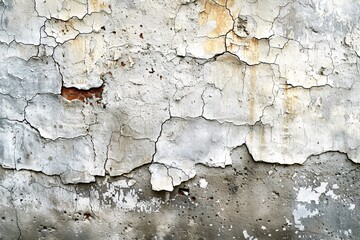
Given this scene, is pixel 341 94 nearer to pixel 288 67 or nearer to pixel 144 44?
pixel 288 67

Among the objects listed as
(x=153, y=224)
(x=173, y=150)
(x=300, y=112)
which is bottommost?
(x=153, y=224)

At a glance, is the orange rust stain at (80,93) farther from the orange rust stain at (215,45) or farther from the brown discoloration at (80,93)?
the orange rust stain at (215,45)

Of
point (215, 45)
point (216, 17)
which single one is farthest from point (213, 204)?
point (216, 17)

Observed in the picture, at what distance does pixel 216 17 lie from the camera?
1925 mm

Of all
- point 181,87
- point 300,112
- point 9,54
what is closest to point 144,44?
point 181,87

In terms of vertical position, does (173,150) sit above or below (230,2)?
below

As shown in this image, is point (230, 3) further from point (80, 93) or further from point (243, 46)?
point (80, 93)

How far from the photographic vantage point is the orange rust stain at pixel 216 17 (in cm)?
192

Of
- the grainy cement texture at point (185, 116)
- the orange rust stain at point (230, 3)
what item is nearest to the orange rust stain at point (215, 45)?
the grainy cement texture at point (185, 116)

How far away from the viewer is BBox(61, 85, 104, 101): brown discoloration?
1989 mm

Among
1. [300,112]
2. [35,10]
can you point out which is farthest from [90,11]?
[300,112]

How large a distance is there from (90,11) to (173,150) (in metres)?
0.76

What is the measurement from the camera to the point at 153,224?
6.55ft

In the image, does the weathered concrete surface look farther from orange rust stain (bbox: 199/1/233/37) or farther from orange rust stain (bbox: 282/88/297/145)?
orange rust stain (bbox: 199/1/233/37)
